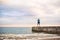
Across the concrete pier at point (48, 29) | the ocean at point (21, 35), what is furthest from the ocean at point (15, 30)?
the concrete pier at point (48, 29)

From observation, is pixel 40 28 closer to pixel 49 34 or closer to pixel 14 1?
pixel 49 34

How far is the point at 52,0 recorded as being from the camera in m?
1.52

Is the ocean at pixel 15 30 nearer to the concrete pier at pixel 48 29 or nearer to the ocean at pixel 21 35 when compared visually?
the ocean at pixel 21 35

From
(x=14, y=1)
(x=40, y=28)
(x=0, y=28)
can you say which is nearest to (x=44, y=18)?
(x=40, y=28)

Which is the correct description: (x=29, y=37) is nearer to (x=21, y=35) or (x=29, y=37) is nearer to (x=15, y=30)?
(x=21, y=35)

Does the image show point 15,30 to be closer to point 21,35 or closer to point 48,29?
point 21,35

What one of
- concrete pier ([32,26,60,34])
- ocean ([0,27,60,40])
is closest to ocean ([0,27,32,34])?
ocean ([0,27,60,40])

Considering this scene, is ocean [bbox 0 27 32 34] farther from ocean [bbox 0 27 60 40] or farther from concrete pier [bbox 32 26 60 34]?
concrete pier [bbox 32 26 60 34]

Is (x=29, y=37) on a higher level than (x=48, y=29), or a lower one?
lower

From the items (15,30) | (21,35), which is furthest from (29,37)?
(15,30)

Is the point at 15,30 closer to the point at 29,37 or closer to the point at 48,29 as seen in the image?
the point at 29,37

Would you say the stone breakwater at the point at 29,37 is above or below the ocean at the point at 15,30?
below

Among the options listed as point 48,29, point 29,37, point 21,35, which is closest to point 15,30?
point 21,35

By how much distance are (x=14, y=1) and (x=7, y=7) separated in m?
0.17
